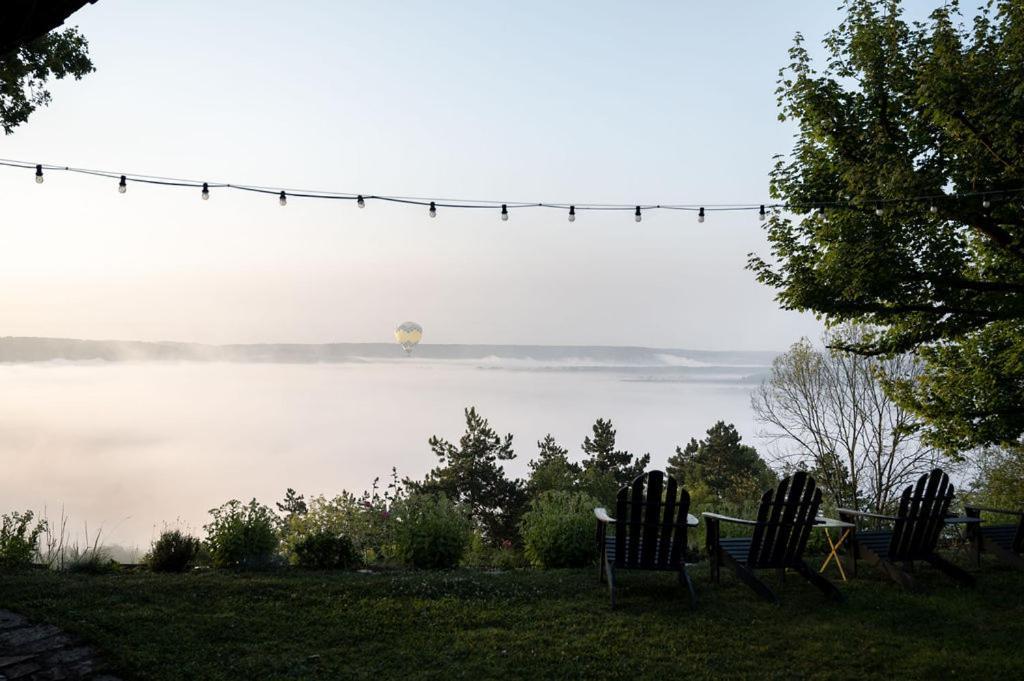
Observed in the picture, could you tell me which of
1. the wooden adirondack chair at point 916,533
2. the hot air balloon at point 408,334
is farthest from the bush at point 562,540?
the hot air balloon at point 408,334

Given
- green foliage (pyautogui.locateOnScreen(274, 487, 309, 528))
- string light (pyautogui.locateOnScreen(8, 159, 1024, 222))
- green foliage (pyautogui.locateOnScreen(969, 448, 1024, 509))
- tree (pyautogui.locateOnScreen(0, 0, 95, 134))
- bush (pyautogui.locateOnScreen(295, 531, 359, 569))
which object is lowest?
green foliage (pyautogui.locateOnScreen(274, 487, 309, 528))

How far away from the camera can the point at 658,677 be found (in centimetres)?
408

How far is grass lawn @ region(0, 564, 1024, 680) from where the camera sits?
4.20m

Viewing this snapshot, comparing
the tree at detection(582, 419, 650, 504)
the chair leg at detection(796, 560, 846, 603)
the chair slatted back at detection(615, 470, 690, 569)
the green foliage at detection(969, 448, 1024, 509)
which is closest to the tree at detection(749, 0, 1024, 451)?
the green foliage at detection(969, 448, 1024, 509)

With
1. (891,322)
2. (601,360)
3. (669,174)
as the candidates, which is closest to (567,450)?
(601,360)

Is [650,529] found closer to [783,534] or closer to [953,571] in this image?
[783,534]

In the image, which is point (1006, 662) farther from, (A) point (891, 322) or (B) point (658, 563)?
(A) point (891, 322)

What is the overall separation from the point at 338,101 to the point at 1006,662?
34.0ft

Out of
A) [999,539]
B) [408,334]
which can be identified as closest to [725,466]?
[408,334]

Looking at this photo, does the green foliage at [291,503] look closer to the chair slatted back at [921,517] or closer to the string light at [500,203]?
the string light at [500,203]

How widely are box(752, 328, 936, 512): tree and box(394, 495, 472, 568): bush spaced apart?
505 inches

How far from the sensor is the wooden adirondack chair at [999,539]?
6758mm

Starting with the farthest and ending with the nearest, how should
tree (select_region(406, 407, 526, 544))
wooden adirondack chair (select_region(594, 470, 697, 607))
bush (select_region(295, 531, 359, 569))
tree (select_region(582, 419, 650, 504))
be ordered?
tree (select_region(582, 419, 650, 504)) < tree (select_region(406, 407, 526, 544)) < bush (select_region(295, 531, 359, 569)) < wooden adirondack chair (select_region(594, 470, 697, 607))

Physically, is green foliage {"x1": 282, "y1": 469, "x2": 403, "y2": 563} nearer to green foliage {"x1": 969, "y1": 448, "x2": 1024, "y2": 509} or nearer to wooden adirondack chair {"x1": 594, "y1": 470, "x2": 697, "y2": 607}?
wooden adirondack chair {"x1": 594, "y1": 470, "x2": 697, "y2": 607}
